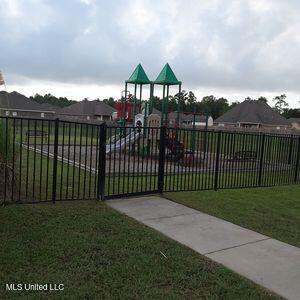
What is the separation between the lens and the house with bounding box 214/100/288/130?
5438 cm

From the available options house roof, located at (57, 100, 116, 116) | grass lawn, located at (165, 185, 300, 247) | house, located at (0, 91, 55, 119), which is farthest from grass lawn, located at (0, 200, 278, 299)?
house roof, located at (57, 100, 116, 116)

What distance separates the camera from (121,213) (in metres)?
6.36

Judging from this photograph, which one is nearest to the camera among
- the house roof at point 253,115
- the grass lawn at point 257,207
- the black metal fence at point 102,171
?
the grass lawn at point 257,207

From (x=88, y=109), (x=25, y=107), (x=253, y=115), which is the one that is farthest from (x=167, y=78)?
(x=88, y=109)

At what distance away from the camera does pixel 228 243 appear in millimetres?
5238

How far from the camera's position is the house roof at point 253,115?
179 feet

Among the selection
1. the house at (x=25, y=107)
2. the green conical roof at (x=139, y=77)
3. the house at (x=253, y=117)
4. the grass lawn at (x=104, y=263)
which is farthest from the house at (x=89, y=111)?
the grass lawn at (x=104, y=263)

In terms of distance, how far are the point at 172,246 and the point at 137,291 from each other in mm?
1320

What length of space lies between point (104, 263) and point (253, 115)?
53.1 meters

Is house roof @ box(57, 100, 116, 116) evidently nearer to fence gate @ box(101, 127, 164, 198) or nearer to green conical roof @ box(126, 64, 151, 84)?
green conical roof @ box(126, 64, 151, 84)

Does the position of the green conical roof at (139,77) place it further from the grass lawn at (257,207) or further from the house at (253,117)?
the house at (253,117)

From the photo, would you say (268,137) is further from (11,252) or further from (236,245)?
(11,252)

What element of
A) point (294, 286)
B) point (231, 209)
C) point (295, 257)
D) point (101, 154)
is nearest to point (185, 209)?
point (231, 209)

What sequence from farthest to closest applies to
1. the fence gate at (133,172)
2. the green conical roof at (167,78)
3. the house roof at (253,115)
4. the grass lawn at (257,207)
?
1. the house roof at (253,115)
2. the green conical roof at (167,78)
3. the fence gate at (133,172)
4. the grass lawn at (257,207)
